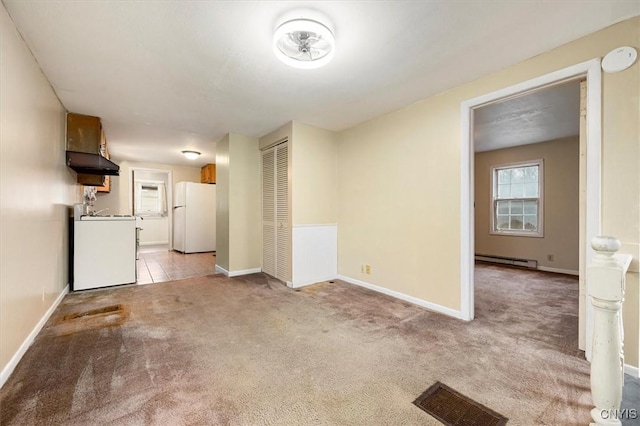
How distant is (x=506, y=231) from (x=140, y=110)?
22.5 ft

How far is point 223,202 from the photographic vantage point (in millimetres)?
4625

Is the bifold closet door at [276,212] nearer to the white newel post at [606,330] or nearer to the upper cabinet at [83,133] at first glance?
the upper cabinet at [83,133]

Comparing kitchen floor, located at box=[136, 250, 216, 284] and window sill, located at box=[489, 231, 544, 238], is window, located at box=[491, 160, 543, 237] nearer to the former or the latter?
window sill, located at box=[489, 231, 544, 238]

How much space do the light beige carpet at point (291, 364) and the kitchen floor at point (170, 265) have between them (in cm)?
121

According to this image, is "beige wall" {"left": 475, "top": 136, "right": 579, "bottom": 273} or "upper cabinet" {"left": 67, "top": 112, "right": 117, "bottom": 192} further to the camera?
"beige wall" {"left": 475, "top": 136, "right": 579, "bottom": 273}

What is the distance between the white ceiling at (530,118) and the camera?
318 centimetres

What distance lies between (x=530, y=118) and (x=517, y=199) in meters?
2.19

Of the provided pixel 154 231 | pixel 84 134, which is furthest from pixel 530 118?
pixel 154 231

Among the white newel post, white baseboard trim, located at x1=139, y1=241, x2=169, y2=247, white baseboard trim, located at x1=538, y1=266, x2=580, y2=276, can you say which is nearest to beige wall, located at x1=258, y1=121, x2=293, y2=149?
the white newel post

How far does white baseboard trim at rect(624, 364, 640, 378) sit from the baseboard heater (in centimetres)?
390

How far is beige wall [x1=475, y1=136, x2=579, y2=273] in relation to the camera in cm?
468

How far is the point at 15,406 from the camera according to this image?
1.41 m

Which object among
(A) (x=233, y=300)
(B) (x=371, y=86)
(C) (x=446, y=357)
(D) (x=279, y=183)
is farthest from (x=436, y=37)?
(A) (x=233, y=300)


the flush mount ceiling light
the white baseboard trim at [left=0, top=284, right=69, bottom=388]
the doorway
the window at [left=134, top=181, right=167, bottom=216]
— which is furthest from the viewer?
the window at [left=134, top=181, right=167, bottom=216]
